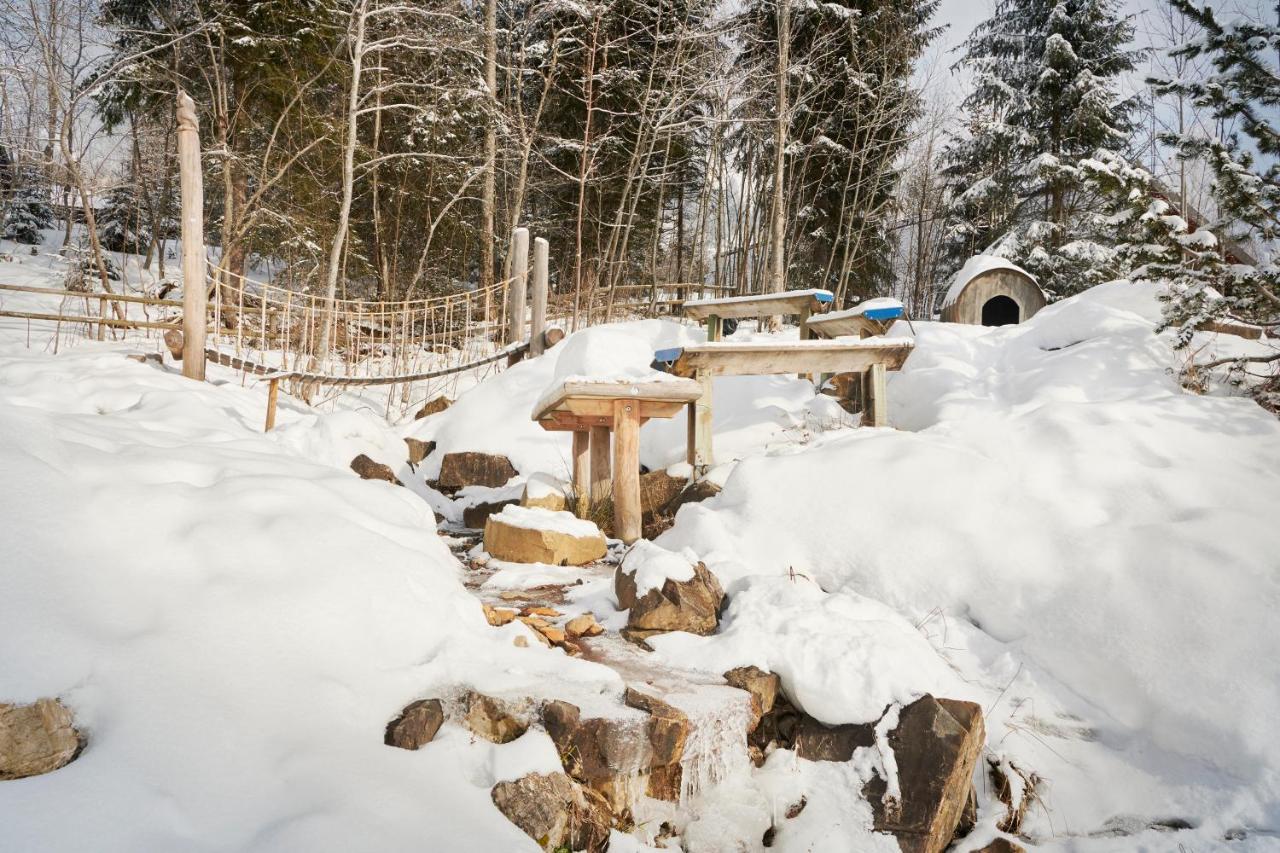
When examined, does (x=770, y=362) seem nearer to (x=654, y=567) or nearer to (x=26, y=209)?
(x=654, y=567)

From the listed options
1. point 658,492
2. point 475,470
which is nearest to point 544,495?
point 658,492

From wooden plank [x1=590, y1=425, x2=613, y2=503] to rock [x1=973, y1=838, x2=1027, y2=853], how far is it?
329 centimetres

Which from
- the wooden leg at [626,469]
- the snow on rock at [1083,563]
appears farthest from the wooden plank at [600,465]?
the snow on rock at [1083,563]

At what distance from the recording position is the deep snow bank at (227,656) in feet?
4.01

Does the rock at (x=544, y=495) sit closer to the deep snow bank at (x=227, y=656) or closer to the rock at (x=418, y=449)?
the deep snow bank at (x=227, y=656)

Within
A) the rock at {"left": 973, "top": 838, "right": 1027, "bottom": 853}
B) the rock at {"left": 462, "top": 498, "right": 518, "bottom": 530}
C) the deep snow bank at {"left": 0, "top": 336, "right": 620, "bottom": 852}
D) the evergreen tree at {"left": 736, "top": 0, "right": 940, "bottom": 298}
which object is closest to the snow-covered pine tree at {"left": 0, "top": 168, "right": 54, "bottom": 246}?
the evergreen tree at {"left": 736, "top": 0, "right": 940, "bottom": 298}

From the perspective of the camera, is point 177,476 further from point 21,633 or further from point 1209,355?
point 1209,355

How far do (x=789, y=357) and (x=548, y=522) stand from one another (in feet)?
7.30

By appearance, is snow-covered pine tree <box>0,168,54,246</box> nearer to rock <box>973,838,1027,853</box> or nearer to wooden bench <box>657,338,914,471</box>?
wooden bench <box>657,338,914,471</box>

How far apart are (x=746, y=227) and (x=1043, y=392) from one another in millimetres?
12624

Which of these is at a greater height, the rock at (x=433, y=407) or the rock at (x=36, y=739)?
the rock at (x=433, y=407)

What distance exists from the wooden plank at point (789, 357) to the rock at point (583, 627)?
7.71ft

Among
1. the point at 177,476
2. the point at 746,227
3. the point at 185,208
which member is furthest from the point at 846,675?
the point at 746,227

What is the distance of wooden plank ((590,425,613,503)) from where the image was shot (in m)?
4.79
